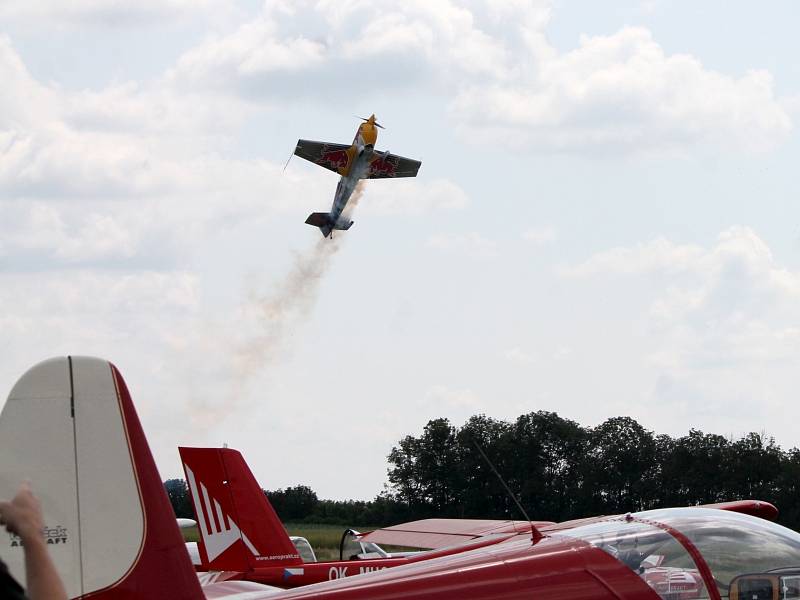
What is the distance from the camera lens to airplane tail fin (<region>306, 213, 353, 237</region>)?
40.1 m

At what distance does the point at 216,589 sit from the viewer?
8930 millimetres

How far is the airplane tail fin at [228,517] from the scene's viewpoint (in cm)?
1692

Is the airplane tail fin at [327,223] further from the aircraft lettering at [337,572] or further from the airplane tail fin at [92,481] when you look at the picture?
the airplane tail fin at [92,481]

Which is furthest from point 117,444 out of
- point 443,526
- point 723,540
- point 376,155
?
point 376,155

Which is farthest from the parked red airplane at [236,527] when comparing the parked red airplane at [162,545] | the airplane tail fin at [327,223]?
the airplane tail fin at [327,223]

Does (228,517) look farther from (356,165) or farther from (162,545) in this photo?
(356,165)

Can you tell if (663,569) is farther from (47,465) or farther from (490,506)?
(490,506)

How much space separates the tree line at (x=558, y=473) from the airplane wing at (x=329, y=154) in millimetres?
20502

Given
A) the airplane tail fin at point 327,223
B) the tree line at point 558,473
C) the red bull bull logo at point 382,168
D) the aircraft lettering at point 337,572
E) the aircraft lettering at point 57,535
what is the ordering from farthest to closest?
the tree line at point 558,473 → the red bull bull logo at point 382,168 → the airplane tail fin at point 327,223 → the aircraft lettering at point 337,572 → the aircraft lettering at point 57,535

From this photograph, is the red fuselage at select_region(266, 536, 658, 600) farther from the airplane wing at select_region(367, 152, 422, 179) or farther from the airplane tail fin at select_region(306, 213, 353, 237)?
the airplane wing at select_region(367, 152, 422, 179)

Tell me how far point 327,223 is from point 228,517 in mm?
23931

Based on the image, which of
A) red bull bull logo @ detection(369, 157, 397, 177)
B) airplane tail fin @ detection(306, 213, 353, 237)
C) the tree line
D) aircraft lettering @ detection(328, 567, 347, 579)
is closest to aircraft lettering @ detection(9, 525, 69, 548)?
aircraft lettering @ detection(328, 567, 347, 579)

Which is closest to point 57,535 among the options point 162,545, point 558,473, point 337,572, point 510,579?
point 162,545

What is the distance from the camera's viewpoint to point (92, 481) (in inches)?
231
